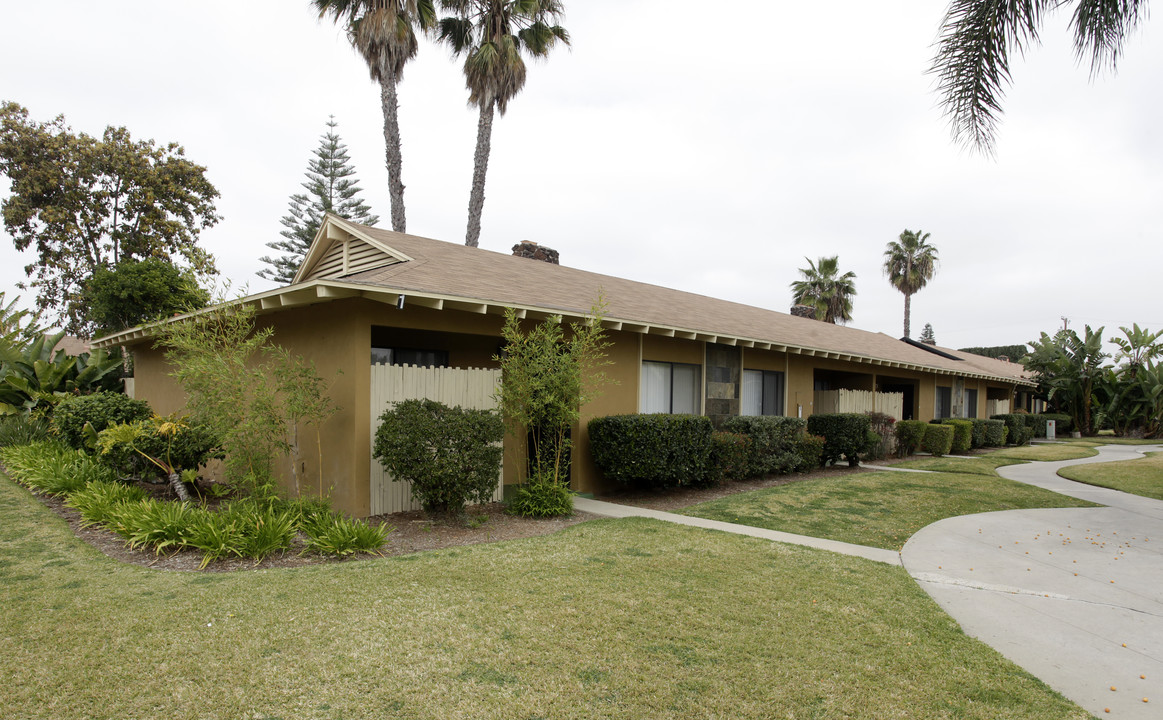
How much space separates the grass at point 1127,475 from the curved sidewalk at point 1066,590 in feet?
7.77

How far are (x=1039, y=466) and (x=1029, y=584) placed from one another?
1293 cm

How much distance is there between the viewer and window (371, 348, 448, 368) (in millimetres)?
11336

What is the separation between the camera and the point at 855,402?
58.5 feet

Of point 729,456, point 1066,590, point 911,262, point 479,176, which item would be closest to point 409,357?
point 729,456

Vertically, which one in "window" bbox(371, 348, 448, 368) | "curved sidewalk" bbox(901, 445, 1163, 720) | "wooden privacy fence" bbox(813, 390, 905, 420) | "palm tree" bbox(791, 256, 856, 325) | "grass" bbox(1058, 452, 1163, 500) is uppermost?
"palm tree" bbox(791, 256, 856, 325)

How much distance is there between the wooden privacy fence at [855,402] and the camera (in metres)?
17.3

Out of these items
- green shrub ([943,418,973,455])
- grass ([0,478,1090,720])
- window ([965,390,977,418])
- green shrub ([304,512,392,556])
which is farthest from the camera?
window ([965,390,977,418])

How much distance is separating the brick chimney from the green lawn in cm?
797

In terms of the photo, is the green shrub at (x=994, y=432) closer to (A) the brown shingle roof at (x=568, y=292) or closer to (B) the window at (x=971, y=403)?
(B) the window at (x=971, y=403)

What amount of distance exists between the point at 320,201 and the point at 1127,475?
39648 millimetres

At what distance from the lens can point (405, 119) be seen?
78.1ft

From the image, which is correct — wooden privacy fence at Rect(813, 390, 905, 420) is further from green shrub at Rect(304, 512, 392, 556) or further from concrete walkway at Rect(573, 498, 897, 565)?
green shrub at Rect(304, 512, 392, 556)

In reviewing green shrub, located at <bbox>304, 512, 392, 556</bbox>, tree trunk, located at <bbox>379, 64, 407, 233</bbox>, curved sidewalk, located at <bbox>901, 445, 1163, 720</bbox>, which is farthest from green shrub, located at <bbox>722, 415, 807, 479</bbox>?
tree trunk, located at <bbox>379, 64, 407, 233</bbox>

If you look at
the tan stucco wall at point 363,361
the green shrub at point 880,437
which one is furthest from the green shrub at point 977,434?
the tan stucco wall at point 363,361
